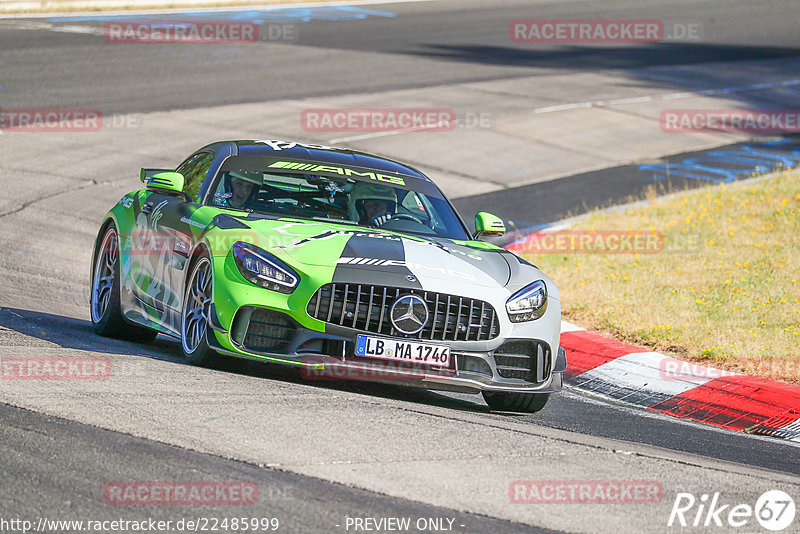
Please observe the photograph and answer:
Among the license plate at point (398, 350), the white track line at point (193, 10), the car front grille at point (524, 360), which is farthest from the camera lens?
the white track line at point (193, 10)

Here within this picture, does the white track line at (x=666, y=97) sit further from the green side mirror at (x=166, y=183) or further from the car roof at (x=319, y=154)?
the green side mirror at (x=166, y=183)

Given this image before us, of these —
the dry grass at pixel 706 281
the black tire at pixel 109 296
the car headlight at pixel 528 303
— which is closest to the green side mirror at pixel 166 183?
the black tire at pixel 109 296

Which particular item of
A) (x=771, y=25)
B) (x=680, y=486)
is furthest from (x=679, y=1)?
(x=680, y=486)

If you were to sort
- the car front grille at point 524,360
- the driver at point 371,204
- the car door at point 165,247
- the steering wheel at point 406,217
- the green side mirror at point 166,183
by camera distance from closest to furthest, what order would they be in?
the car front grille at point 524,360, the car door at point 165,247, the green side mirror at point 166,183, the driver at point 371,204, the steering wheel at point 406,217

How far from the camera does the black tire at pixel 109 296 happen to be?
27.5 ft

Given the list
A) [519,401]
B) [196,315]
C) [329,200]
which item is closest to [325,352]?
[196,315]

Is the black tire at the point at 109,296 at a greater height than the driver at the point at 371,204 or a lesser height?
lesser

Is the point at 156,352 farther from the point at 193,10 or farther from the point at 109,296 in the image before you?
the point at 193,10

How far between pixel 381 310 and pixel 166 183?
6.58 ft

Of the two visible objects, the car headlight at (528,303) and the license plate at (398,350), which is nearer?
the license plate at (398,350)

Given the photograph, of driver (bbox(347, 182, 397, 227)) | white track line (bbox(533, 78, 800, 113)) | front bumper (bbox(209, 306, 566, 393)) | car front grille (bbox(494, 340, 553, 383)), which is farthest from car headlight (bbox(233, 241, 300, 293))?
white track line (bbox(533, 78, 800, 113))

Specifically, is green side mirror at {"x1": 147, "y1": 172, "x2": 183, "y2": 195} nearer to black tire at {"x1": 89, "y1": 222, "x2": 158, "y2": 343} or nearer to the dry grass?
black tire at {"x1": 89, "y1": 222, "x2": 158, "y2": 343}

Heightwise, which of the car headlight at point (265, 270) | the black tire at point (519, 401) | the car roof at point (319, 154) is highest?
the car roof at point (319, 154)

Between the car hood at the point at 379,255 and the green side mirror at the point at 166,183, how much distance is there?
2.68 feet
